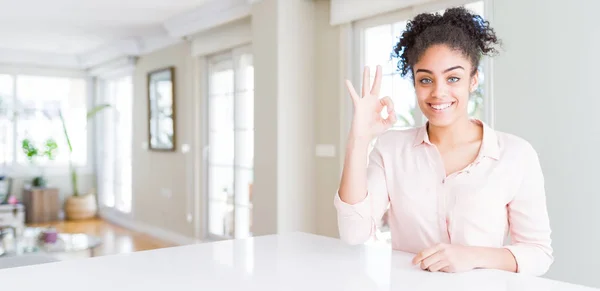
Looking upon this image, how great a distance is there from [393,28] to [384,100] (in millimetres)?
2561

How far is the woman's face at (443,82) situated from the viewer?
1.37 meters

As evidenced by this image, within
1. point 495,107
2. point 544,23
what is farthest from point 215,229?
point 544,23

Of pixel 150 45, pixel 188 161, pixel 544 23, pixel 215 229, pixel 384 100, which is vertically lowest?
pixel 215 229

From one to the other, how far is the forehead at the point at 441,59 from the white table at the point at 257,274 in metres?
0.49

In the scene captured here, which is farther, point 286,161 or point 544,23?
point 286,161

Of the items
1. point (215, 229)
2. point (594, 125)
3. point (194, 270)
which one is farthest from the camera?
point (215, 229)

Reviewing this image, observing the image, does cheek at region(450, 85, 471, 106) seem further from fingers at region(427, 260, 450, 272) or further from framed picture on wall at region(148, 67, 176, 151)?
Answer: framed picture on wall at region(148, 67, 176, 151)

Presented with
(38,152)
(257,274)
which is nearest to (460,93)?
(257,274)

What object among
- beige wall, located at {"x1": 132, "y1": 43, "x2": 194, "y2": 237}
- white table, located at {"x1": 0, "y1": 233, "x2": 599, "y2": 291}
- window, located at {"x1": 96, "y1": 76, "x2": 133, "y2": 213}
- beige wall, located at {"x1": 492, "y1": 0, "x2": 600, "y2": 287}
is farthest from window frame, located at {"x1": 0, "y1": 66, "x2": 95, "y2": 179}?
white table, located at {"x1": 0, "y1": 233, "x2": 599, "y2": 291}

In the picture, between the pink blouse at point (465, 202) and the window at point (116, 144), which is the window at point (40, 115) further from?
the pink blouse at point (465, 202)

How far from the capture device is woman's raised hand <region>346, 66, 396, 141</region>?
1306 mm

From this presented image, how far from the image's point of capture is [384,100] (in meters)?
1.37

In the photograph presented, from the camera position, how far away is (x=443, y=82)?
137 centimetres

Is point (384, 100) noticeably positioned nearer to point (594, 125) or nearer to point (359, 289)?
point (359, 289)
